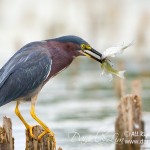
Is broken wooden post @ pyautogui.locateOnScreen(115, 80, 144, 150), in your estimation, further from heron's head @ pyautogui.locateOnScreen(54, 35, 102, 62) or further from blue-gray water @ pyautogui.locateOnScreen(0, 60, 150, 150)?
heron's head @ pyautogui.locateOnScreen(54, 35, 102, 62)

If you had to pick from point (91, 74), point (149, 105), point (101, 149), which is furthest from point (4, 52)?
point (101, 149)

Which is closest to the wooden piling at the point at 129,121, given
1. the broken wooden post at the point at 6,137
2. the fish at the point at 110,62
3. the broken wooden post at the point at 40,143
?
the fish at the point at 110,62

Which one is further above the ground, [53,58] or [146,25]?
[146,25]

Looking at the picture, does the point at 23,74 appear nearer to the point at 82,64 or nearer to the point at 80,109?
the point at 80,109

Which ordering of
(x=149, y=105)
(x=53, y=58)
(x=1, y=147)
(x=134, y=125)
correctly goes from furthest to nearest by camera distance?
(x=149, y=105) → (x=134, y=125) → (x=53, y=58) → (x=1, y=147)

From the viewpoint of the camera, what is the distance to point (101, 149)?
1129 cm

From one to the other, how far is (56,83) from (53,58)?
883 cm

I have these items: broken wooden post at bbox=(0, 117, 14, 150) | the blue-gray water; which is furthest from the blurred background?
broken wooden post at bbox=(0, 117, 14, 150)

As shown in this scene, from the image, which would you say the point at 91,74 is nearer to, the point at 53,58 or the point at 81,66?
the point at 81,66

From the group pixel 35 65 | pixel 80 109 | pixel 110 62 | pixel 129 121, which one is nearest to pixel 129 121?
pixel 129 121

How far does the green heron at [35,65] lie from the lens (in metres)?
8.76

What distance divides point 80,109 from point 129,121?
4.45 m

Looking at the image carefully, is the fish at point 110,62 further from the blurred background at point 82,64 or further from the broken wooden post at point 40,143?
the blurred background at point 82,64

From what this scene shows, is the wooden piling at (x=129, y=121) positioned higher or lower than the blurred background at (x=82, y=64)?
lower
